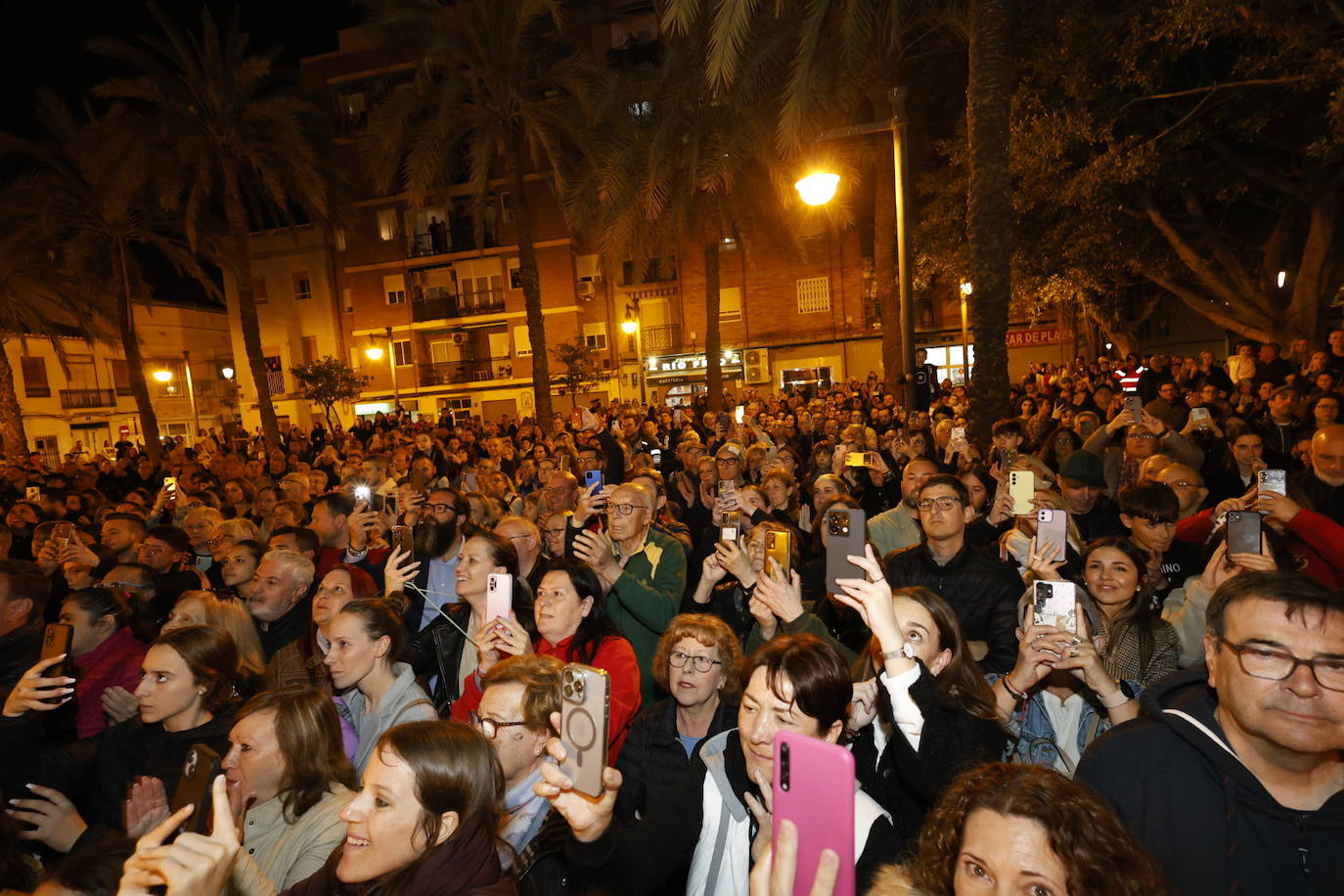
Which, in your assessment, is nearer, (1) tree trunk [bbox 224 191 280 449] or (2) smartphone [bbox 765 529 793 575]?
(2) smartphone [bbox 765 529 793 575]

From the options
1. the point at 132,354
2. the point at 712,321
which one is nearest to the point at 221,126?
the point at 132,354

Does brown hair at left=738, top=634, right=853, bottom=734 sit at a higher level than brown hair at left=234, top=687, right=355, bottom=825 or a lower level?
higher

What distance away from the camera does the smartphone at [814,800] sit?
163 centimetres

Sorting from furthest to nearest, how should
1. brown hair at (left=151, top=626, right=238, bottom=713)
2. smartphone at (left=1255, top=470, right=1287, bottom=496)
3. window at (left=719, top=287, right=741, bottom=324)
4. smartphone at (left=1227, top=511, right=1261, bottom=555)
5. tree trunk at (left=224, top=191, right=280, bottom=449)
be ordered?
window at (left=719, top=287, right=741, bottom=324), tree trunk at (left=224, top=191, right=280, bottom=449), smartphone at (left=1255, top=470, right=1287, bottom=496), brown hair at (left=151, top=626, right=238, bottom=713), smartphone at (left=1227, top=511, right=1261, bottom=555)

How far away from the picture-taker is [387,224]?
41.1 metres

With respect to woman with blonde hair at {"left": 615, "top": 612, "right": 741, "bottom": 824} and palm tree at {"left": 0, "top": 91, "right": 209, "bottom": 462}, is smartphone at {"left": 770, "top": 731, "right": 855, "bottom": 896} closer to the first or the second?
woman with blonde hair at {"left": 615, "top": 612, "right": 741, "bottom": 824}

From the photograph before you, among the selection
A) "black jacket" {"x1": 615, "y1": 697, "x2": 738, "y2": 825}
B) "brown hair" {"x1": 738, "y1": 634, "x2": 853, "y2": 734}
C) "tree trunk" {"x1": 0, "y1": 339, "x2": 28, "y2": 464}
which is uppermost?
"tree trunk" {"x1": 0, "y1": 339, "x2": 28, "y2": 464}

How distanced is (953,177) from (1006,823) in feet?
70.2

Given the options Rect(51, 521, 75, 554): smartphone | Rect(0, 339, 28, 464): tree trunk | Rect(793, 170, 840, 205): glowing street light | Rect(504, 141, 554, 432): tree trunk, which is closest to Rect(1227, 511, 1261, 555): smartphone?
Rect(793, 170, 840, 205): glowing street light

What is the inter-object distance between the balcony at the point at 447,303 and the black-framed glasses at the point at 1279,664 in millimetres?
40972

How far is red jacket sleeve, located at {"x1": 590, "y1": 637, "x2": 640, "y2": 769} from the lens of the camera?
3.61 metres

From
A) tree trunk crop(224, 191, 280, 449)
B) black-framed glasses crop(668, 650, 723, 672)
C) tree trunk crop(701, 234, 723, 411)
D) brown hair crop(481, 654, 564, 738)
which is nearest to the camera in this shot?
brown hair crop(481, 654, 564, 738)

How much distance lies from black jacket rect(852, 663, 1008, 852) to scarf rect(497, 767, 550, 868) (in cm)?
123

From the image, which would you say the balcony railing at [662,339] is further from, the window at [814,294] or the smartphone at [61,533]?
the smartphone at [61,533]
